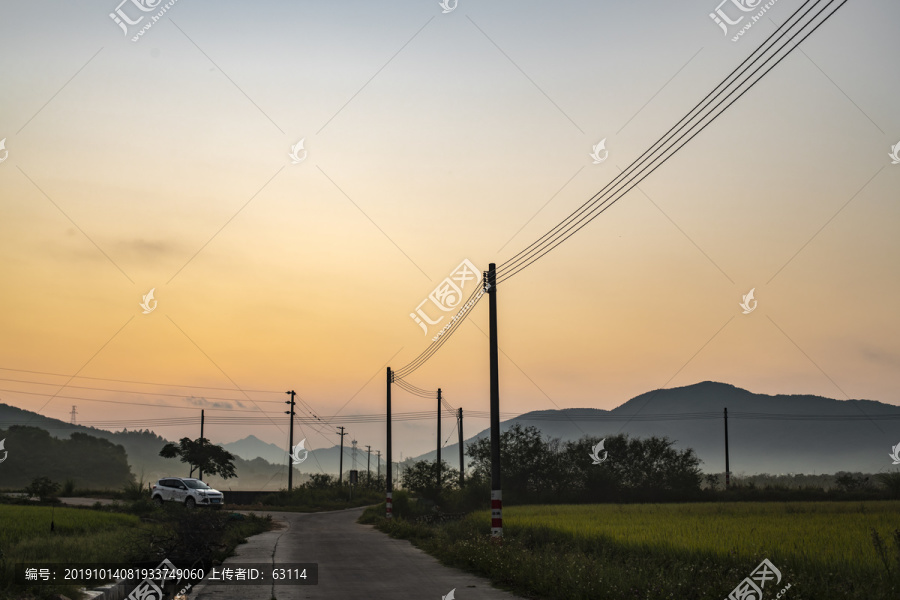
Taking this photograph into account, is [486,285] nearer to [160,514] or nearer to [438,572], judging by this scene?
[438,572]

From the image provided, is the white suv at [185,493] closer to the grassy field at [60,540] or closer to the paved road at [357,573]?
the grassy field at [60,540]

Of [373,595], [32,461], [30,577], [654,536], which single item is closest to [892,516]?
[654,536]

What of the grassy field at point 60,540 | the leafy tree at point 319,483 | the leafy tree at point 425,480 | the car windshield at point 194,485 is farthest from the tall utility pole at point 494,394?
the leafy tree at point 319,483

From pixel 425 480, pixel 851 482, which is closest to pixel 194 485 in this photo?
pixel 425 480

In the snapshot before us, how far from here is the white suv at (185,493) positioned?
147ft

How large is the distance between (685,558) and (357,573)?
727 centimetres

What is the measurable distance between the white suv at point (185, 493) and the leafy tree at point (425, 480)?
14.7 metres

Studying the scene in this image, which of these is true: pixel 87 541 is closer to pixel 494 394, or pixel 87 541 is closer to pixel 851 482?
pixel 494 394

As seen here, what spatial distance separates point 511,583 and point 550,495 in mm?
39120

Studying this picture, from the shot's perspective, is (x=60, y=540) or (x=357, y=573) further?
(x=60, y=540)

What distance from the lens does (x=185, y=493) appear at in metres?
45.2

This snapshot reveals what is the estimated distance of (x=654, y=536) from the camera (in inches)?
764

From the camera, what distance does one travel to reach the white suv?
44.7 metres

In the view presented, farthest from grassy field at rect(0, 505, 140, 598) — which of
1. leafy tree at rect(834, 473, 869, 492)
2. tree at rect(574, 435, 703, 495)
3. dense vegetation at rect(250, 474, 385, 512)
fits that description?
leafy tree at rect(834, 473, 869, 492)
